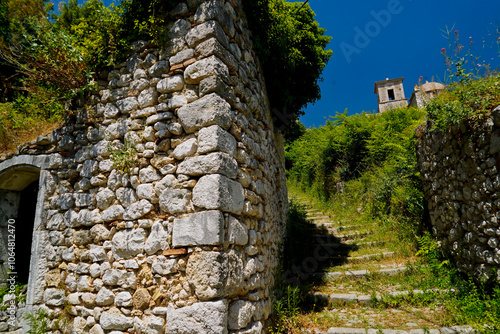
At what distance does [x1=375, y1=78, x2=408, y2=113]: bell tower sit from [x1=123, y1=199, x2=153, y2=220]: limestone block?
1282 inches

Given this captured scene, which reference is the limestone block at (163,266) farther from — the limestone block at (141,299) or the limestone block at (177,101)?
the limestone block at (177,101)

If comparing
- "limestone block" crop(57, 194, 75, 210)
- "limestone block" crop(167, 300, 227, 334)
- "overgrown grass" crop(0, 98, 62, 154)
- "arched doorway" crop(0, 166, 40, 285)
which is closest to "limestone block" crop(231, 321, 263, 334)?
"limestone block" crop(167, 300, 227, 334)

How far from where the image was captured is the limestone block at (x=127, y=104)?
2988 mm

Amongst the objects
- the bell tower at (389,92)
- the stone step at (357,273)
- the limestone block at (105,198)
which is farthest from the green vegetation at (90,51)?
the bell tower at (389,92)

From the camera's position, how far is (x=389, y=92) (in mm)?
31625

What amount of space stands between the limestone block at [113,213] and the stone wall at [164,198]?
2 centimetres

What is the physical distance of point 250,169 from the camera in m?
Answer: 3.13

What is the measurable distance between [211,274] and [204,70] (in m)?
1.86

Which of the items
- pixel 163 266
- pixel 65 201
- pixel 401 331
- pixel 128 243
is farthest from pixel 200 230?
pixel 401 331

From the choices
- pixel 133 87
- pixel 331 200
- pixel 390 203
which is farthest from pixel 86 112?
pixel 331 200

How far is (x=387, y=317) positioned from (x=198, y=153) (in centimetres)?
346

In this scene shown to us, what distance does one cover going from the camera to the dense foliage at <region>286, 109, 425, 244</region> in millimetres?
6223

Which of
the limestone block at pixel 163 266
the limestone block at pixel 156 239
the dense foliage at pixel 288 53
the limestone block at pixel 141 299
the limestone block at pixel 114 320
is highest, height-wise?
the dense foliage at pixel 288 53

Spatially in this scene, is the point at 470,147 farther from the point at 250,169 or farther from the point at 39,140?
the point at 39,140
